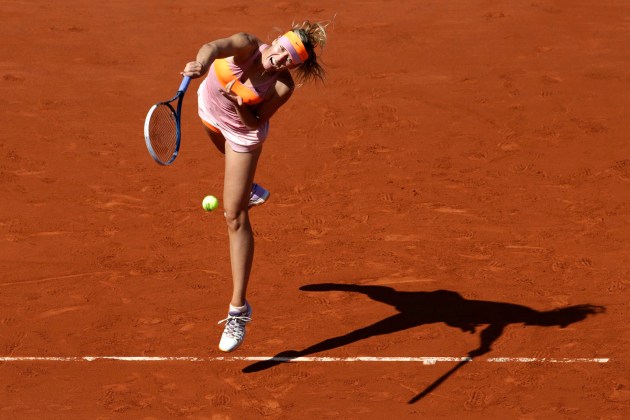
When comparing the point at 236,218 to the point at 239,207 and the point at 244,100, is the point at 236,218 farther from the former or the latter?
the point at 244,100

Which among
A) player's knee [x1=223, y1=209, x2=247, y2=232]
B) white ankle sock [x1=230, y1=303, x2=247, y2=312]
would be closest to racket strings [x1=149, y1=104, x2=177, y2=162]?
player's knee [x1=223, y1=209, x2=247, y2=232]

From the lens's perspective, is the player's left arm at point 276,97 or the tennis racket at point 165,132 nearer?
the tennis racket at point 165,132

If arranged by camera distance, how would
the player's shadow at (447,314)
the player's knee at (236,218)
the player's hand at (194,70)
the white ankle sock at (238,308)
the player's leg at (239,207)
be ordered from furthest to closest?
the player's shadow at (447,314)
the white ankle sock at (238,308)
the player's knee at (236,218)
the player's leg at (239,207)
the player's hand at (194,70)

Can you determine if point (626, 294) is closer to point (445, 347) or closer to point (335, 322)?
point (445, 347)

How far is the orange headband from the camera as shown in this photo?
709 centimetres

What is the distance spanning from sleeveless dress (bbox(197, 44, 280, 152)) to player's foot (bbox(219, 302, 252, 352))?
1225 millimetres

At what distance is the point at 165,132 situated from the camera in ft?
25.2

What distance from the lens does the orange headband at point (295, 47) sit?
7.09 meters

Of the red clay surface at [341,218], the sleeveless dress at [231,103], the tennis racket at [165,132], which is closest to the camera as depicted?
the tennis racket at [165,132]

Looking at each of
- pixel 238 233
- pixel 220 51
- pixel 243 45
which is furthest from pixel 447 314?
pixel 220 51

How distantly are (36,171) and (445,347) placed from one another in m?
4.63

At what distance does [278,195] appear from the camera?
10414 millimetres

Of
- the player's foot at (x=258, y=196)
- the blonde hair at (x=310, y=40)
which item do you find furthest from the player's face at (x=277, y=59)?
the player's foot at (x=258, y=196)

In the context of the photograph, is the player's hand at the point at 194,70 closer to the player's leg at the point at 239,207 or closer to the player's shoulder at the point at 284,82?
the player's shoulder at the point at 284,82
